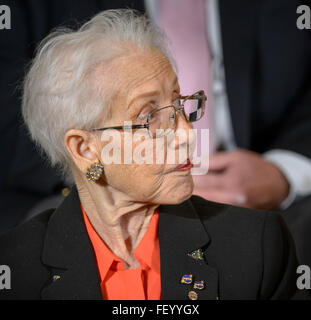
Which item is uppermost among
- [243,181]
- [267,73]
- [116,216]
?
[267,73]

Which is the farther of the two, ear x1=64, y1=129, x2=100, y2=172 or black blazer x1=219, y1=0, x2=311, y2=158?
black blazer x1=219, y1=0, x2=311, y2=158

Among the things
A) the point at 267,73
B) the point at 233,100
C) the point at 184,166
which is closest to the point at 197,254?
the point at 184,166

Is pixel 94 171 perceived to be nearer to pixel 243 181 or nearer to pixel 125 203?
pixel 125 203

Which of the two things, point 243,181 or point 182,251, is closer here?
point 182,251

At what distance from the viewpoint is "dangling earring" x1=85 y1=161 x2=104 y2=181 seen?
0.57 metres

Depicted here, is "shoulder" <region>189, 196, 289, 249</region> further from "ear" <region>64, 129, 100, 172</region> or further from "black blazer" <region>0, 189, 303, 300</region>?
"ear" <region>64, 129, 100, 172</region>

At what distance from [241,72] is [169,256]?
1.54 ft

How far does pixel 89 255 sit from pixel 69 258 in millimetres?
25

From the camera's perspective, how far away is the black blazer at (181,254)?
23.9 inches

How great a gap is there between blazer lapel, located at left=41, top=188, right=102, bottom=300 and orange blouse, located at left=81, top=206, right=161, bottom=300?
0.01 m

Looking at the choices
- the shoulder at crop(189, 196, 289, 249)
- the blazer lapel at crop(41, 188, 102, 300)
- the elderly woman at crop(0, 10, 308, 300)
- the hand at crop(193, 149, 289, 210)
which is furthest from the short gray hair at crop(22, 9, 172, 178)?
the hand at crop(193, 149, 289, 210)

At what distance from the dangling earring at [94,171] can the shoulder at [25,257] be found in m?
0.12

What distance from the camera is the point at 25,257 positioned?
0.62 m

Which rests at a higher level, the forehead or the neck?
the forehead
